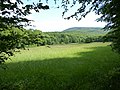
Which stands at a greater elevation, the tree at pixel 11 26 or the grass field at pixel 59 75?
the tree at pixel 11 26

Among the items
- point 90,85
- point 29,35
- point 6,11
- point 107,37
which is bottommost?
point 90,85

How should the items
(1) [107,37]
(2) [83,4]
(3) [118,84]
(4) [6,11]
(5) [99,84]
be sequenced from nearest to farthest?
(4) [6,11] < (3) [118,84] < (5) [99,84] < (2) [83,4] < (1) [107,37]

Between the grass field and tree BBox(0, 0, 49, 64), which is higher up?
tree BBox(0, 0, 49, 64)

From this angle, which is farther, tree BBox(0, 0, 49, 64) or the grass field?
the grass field

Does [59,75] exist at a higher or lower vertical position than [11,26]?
lower

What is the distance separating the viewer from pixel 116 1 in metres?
11.6

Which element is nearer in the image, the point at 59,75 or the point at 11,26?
the point at 11,26

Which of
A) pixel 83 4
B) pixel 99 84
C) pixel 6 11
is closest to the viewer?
pixel 6 11

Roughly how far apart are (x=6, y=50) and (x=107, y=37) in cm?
932

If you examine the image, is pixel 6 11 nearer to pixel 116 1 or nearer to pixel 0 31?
pixel 0 31

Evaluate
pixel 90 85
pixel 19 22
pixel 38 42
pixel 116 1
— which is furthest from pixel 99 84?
pixel 19 22

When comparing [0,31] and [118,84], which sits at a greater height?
[0,31]

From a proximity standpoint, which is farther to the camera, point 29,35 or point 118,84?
point 118,84

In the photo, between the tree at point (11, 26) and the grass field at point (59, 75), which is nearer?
the tree at point (11, 26)
